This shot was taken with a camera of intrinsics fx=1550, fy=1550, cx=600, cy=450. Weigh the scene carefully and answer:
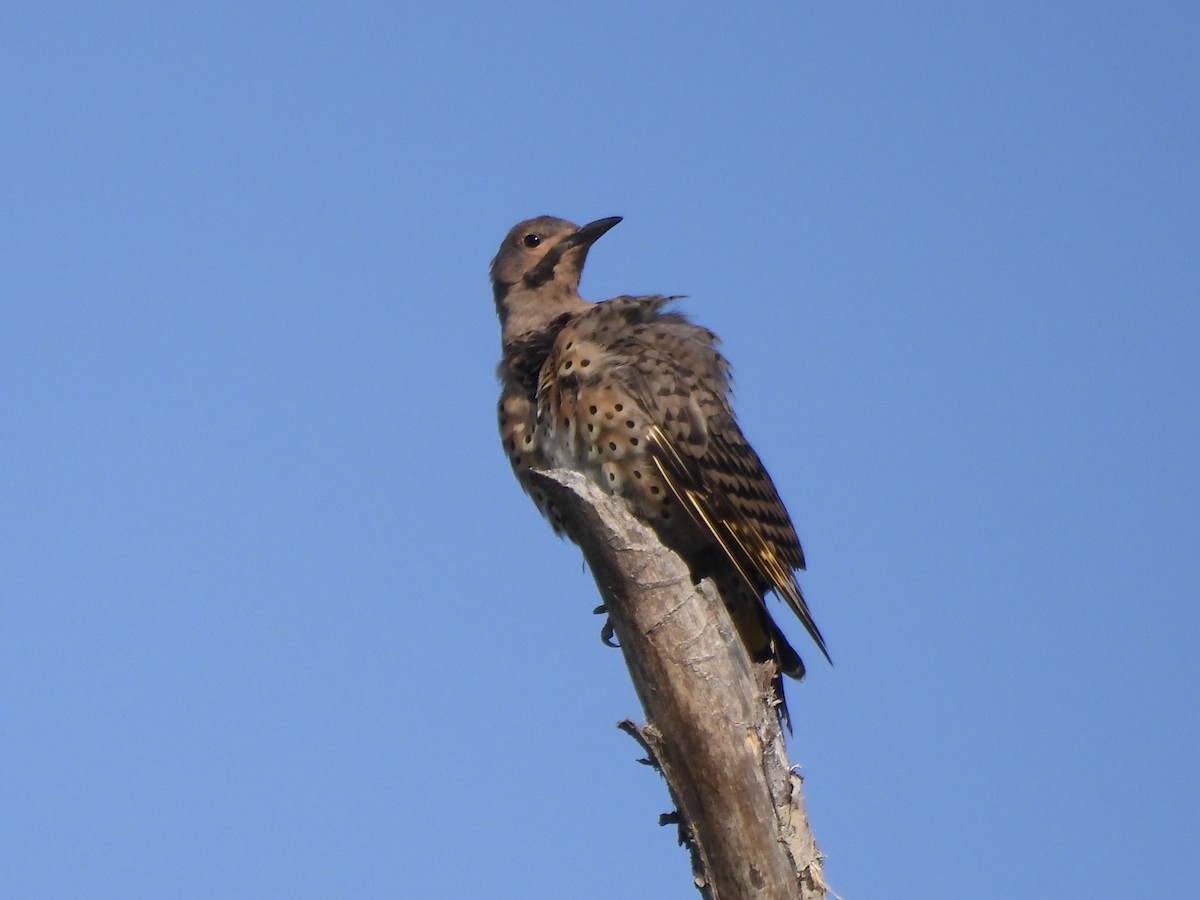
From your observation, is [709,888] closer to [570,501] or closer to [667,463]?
[570,501]

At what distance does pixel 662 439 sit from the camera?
290 inches

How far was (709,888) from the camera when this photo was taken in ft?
15.7

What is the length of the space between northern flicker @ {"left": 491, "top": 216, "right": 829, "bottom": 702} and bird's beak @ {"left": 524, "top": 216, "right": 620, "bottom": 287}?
1.81 feet

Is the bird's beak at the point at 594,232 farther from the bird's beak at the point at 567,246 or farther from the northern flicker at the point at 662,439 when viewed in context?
the northern flicker at the point at 662,439

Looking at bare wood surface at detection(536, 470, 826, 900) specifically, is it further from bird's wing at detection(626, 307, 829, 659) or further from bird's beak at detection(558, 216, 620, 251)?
bird's beak at detection(558, 216, 620, 251)

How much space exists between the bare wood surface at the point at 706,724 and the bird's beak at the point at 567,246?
11.9 feet

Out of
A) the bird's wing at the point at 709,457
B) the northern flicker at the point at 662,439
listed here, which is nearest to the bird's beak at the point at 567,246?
the northern flicker at the point at 662,439

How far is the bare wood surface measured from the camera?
4.74m

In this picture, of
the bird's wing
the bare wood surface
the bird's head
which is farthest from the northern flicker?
the bare wood surface

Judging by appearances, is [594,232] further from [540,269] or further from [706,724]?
[706,724]

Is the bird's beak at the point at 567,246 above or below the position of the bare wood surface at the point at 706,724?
above

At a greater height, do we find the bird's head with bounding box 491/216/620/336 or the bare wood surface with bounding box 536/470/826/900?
the bird's head with bounding box 491/216/620/336

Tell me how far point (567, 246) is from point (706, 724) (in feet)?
14.3

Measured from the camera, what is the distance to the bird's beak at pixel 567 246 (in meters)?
8.65
